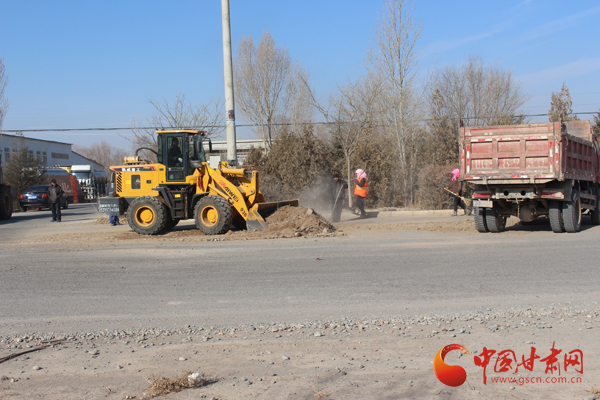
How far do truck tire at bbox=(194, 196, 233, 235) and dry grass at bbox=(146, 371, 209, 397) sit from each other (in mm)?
9417

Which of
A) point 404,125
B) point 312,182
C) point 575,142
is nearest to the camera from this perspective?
point 575,142

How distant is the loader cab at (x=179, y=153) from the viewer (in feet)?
47.5

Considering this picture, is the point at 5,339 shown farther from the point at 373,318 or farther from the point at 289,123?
the point at 289,123

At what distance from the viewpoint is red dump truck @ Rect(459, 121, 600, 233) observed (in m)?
11.8

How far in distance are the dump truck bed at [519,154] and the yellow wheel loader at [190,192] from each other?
5.56 metres

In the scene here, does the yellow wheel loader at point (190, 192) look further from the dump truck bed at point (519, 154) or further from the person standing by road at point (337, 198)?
the dump truck bed at point (519, 154)

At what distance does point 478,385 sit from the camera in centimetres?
407

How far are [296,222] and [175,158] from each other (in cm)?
392

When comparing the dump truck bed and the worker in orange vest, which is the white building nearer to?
the worker in orange vest

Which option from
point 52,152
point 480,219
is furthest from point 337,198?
point 52,152

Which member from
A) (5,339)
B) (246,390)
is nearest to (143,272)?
(5,339)

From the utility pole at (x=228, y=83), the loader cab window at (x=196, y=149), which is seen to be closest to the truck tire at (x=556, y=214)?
the loader cab window at (x=196, y=149)

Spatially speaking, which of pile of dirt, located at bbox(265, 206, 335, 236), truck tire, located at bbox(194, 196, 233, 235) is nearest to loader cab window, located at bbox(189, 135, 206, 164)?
truck tire, located at bbox(194, 196, 233, 235)

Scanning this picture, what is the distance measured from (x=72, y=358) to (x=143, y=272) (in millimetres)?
3889
